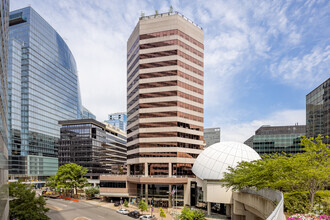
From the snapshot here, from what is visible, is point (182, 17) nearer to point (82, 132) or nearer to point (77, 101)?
point (82, 132)

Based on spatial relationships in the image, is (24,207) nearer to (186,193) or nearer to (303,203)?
(303,203)

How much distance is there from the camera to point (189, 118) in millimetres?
72938

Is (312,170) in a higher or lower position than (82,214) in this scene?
higher

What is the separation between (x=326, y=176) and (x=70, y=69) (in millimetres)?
166960

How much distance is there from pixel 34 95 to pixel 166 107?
85.7 meters

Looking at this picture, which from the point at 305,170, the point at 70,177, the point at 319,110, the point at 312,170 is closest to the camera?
the point at 312,170

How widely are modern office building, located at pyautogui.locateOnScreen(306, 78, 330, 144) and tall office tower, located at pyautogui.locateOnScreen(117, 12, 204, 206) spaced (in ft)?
113

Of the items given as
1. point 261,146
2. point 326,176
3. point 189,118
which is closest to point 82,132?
point 189,118

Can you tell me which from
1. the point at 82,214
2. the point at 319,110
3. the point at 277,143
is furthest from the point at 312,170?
the point at 277,143

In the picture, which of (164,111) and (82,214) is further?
(164,111)

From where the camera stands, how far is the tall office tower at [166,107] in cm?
6906

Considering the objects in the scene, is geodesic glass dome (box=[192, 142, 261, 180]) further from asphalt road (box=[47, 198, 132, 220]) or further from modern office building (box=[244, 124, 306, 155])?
modern office building (box=[244, 124, 306, 155])

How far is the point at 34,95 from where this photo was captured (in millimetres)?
124125

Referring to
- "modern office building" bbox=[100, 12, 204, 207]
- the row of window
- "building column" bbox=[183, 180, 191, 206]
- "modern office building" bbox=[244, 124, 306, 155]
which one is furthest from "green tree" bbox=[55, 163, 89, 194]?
"modern office building" bbox=[244, 124, 306, 155]
